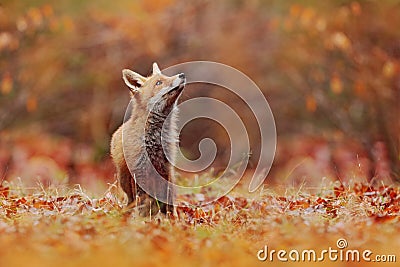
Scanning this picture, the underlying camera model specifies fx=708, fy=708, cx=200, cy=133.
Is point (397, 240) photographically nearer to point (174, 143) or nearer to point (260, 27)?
point (174, 143)

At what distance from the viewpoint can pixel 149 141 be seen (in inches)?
257

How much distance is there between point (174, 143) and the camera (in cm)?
670

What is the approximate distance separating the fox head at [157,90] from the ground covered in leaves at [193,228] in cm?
96

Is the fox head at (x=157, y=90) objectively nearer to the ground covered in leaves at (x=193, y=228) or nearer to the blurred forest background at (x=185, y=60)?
the ground covered in leaves at (x=193, y=228)

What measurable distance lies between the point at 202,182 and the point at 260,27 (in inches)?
355

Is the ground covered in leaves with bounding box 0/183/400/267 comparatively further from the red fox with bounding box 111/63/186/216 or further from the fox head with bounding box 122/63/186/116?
the fox head with bounding box 122/63/186/116

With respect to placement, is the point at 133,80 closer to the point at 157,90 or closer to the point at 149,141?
the point at 157,90

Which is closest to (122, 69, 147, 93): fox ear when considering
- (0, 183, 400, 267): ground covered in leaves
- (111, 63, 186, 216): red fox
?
(111, 63, 186, 216): red fox

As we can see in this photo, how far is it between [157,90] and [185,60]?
9.65 meters

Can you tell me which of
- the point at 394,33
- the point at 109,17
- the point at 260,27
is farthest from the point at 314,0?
the point at 109,17

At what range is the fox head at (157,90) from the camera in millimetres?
6555

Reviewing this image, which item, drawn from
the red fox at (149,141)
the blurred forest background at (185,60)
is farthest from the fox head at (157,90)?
the blurred forest background at (185,60)

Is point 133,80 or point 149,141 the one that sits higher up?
point 133,80

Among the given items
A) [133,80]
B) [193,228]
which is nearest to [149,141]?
[133,80]
